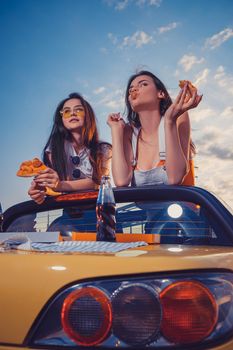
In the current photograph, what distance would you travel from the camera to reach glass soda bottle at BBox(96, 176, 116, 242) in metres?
1.83

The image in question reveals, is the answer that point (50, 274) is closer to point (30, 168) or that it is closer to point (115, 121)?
point (30, 168)

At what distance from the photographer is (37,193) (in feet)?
8.68

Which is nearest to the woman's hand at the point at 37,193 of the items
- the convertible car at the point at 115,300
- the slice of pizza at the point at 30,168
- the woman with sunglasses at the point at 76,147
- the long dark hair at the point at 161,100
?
the slice of pizza at the point at 30,168

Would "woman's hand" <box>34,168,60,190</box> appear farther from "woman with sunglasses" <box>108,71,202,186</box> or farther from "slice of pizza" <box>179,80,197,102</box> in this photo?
"slice of pizza" <box>179,80,197,102</box>

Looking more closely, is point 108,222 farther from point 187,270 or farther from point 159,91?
point 159,91

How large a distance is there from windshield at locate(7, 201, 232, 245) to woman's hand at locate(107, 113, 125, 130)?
2.04 metres

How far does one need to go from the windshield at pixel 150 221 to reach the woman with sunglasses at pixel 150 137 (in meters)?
1.27

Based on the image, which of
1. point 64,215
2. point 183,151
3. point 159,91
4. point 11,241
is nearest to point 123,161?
point 183,151

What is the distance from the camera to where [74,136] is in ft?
15.5

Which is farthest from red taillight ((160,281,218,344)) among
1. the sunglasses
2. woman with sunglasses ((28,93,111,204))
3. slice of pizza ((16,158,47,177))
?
the sunglasses

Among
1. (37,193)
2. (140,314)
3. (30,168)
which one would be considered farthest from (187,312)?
(30,168)

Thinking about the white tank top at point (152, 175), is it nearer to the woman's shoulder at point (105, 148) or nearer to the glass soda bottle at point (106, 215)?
the woman's shoulder at point (105, 148)

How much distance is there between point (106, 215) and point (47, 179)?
1.27 meters

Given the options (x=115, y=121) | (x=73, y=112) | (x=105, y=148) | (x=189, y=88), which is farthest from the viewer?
(x=73, y=112)
